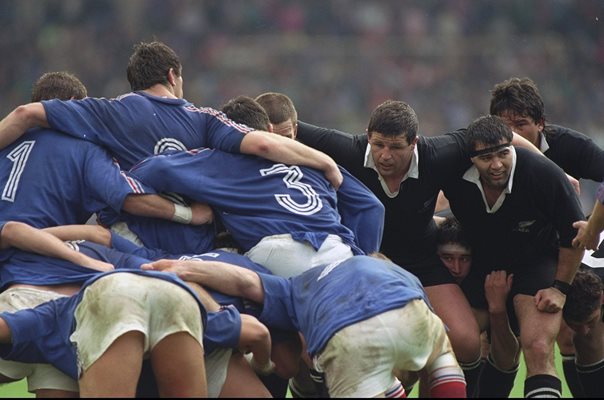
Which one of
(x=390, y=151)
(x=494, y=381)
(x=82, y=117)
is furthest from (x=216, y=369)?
(x=494, y=381)

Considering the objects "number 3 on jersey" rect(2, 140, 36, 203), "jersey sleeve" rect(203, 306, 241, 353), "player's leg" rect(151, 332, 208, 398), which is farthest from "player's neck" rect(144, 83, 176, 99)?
"player's leg" rect(151, 332, 208, 398)

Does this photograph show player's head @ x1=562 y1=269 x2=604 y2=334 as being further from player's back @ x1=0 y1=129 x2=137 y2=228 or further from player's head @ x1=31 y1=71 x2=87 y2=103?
player's head @ x1=31 y1=71 x2=87 y2=103

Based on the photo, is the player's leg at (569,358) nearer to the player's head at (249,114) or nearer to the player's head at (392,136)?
the player's head at (392,136)

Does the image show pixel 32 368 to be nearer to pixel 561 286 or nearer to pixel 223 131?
pixel 223 131

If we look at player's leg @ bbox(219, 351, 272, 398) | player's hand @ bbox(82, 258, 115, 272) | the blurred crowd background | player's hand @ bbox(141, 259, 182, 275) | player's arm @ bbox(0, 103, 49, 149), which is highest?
player's arm @ bbox(0, 103, 49, 149)

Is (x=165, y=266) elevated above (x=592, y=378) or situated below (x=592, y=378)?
above

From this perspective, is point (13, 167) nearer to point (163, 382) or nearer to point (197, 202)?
point (197, 202)

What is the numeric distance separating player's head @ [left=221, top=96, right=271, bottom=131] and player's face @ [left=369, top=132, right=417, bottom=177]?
67cm

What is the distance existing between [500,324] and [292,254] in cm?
172

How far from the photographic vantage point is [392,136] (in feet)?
19.7

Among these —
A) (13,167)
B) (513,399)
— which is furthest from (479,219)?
(13,167)

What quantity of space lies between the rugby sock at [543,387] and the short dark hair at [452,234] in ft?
3.24

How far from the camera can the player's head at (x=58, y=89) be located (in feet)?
19.4

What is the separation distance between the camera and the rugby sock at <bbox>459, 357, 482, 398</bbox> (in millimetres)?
6164
